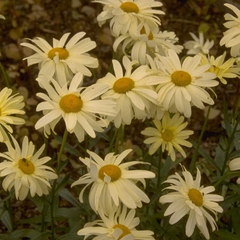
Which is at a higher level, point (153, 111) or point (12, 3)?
point (153, 111)

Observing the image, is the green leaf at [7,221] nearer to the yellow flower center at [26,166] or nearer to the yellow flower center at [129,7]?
the yellow flower center at [26,166]

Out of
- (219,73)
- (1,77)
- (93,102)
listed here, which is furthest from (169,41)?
(1,77)

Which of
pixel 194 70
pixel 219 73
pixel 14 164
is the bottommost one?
pixel 14 164

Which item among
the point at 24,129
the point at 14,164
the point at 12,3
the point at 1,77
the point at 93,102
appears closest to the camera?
the point at 93,102

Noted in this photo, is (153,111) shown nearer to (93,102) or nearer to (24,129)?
(93,102)

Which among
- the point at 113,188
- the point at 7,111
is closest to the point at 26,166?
the point at 7,111

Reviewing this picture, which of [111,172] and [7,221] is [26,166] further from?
[7,221]

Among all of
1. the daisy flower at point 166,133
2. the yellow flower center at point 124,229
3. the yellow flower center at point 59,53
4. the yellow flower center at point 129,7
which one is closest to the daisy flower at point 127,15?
the yellow flower center at point 129,7
